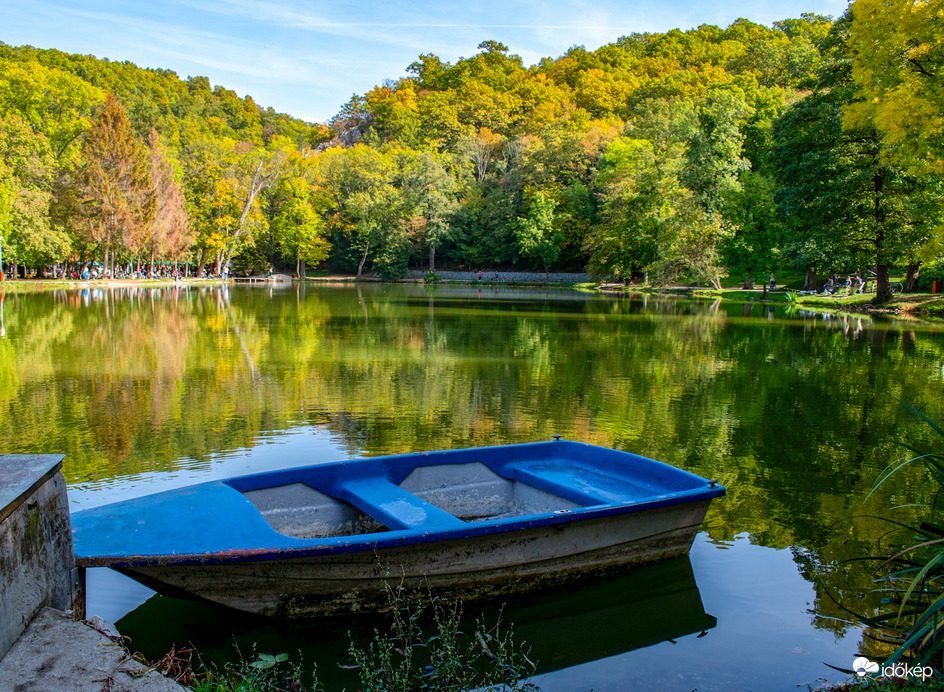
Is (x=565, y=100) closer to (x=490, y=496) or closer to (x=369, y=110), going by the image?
(x=369, y=110)

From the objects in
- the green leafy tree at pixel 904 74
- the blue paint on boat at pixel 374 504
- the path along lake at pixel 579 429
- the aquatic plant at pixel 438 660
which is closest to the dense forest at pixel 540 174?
the green leafy tree at pixel 904 74

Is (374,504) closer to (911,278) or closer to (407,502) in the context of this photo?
(407,502)

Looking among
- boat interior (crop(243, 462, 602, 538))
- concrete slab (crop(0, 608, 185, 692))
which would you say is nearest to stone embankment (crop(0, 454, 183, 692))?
concrete slab (crop(0, 608, 185, 692))

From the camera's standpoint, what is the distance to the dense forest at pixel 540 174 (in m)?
28.2

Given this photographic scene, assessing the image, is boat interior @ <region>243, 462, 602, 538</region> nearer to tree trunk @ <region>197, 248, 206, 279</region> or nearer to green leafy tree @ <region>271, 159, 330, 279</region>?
tree trunk @ <region>197, 248, 206, 279</region>

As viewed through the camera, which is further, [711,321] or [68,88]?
[68,88]

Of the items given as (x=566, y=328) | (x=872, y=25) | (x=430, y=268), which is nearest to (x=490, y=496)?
(x=566, y=328)

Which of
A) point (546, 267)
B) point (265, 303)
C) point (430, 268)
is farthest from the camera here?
point (430, 268)

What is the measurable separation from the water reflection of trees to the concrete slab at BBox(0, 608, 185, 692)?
13.7 ft

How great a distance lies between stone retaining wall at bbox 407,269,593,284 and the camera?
230 ft

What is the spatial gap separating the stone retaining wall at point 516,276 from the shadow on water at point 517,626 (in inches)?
2552

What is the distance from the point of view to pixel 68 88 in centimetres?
6297

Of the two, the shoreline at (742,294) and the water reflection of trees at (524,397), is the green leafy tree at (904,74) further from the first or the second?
the shoreline at (742,294)

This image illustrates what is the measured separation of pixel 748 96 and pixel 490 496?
63.3 meters
